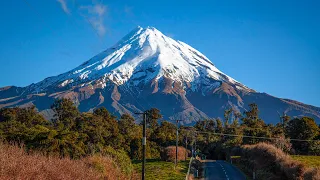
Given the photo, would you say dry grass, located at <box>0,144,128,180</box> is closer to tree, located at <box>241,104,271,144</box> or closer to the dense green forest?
the dense green forest

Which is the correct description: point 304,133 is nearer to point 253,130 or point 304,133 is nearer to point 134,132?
point 253,130

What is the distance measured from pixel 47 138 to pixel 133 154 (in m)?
38.4

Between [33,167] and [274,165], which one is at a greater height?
[33,167]

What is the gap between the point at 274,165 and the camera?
43.2m

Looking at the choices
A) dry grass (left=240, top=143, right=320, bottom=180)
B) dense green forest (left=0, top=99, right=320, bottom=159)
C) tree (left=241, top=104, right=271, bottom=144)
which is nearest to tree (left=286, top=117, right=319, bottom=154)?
dense green forest (left=0, top=99, right=320, bottom=159)

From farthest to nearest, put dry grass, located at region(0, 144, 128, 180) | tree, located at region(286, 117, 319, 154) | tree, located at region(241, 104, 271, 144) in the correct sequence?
tree, located at region(241, 104, 271, 144) < tree, located at region(286, 117, 319, 154) < dry grass, located at region(0, 144, 128, 180)

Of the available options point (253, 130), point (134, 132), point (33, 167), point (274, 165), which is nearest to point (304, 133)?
point (253, 130)

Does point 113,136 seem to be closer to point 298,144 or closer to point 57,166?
point 298,144

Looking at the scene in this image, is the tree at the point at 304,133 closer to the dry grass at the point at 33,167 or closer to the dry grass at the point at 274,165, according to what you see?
the dry grass at the point at 274,165

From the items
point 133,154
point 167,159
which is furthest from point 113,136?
point 167,159

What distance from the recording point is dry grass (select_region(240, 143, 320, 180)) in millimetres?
33875

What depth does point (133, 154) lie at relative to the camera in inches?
2719

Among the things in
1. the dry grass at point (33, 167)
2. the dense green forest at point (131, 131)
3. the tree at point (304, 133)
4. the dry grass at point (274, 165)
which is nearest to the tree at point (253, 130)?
the dense green forest at point (131, 131)

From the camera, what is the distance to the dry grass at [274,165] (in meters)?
33.9
